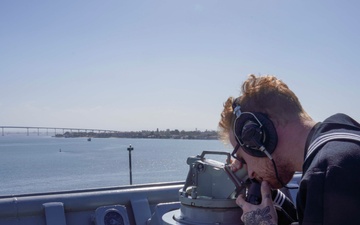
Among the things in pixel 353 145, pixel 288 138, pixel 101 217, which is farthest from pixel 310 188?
pixel 101 217

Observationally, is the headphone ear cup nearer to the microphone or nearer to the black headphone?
the black headphone

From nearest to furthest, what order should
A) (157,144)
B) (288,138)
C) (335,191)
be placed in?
(335,191), (288,138), (157,144)

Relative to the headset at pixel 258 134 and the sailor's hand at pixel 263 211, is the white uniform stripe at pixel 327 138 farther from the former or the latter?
the sailor's hand at pixel 263 211

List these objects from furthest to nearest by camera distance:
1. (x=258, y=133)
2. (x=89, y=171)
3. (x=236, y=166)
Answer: (x=89, y=171)
(x=236, y=166)
(x=258, y=133)

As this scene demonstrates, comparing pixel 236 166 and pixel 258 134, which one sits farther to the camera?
pixel 236 166

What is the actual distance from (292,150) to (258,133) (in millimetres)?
137

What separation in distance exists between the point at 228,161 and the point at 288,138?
0.48 m

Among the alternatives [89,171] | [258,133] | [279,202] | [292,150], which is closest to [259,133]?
[258,133]

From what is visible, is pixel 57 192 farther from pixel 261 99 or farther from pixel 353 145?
pixel 353 145

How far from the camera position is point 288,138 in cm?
170

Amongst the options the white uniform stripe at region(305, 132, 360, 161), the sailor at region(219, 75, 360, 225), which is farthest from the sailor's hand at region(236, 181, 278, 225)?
the white uniform stripe at region(305, 132, 360, 161)

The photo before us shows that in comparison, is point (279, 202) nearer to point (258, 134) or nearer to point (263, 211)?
point (263, 211)

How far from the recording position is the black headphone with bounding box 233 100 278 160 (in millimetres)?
1713

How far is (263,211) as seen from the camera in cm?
179
